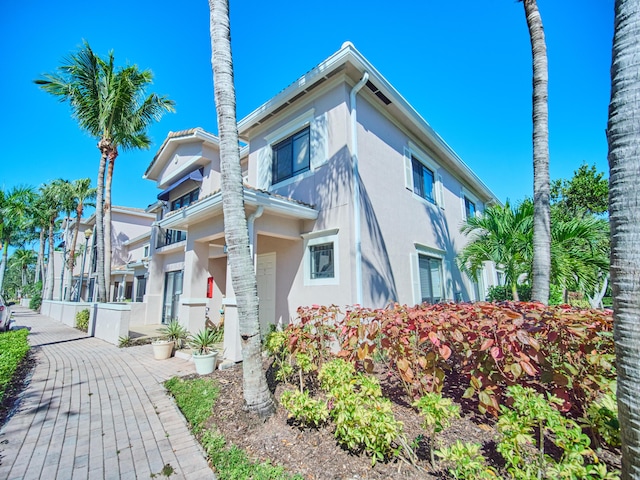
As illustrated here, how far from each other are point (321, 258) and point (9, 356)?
7.98 meters

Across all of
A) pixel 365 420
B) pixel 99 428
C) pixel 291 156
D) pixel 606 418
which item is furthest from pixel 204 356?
pixel 291 156

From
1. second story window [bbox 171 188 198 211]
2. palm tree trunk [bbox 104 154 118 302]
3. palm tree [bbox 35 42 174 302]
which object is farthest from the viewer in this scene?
second story window [bbox 171 188 198 211]

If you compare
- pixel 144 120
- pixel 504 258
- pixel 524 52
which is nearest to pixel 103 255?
pixel 144 120

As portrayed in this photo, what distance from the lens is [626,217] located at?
69.5 inches

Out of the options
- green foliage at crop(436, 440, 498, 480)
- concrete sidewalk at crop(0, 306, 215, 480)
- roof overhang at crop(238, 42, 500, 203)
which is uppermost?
roof overhang at crop(238, 42, 500, 203)

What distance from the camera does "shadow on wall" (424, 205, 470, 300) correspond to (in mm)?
11148

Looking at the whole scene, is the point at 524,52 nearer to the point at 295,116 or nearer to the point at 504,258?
the point at 504,258

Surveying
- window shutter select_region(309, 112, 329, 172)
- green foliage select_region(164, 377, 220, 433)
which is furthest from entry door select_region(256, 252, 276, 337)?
green foliage select_region(164, 377, 220, 433)

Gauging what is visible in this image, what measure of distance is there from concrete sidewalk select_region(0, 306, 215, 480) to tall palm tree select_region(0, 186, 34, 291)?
44.9ft

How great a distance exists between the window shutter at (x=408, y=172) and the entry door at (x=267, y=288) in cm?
518

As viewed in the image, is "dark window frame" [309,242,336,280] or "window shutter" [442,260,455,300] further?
"window shutter" [442,260,455,300]

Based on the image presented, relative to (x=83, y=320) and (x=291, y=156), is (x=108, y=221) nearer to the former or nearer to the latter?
(x=83, y=320)

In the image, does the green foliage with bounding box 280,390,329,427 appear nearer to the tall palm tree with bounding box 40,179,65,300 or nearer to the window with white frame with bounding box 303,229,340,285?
the window with white frame with bounding box 303,229,340,285

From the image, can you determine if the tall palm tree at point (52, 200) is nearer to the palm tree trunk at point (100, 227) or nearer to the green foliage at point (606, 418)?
the palm tree trunk at point (100, 227)
